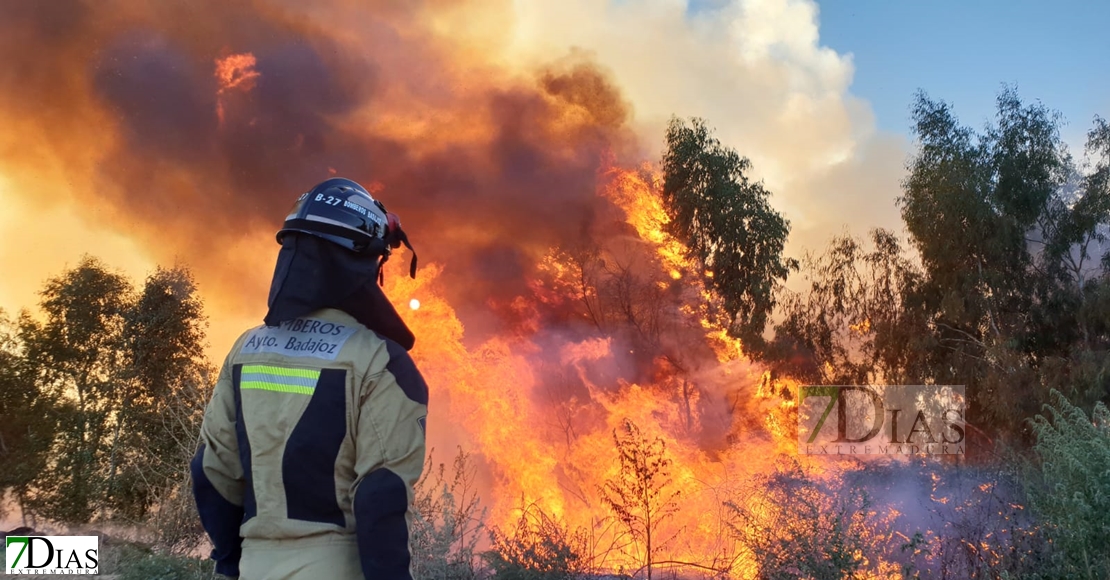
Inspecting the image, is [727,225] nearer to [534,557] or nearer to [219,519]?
[534,557]

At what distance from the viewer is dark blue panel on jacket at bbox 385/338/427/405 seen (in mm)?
2428

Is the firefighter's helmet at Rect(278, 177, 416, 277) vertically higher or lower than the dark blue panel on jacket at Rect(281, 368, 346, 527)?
higher

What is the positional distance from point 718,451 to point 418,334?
10.5 m

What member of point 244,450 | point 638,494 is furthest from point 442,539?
point 244,450

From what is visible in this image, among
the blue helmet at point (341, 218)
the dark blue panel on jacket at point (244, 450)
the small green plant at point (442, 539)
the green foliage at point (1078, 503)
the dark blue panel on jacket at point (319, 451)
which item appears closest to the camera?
the dark blue panel on jacket at point (319, 451)

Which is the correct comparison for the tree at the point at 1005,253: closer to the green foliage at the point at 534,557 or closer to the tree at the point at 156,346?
the green foliage at the point at 534,557

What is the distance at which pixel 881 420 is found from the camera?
23375 millimetres

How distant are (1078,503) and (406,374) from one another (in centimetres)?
512

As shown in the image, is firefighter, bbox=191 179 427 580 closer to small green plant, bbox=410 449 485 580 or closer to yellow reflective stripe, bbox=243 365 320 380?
yellow reflective stripe, bbox=243 365 320 380

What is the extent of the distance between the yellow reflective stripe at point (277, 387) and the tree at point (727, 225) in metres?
23.4

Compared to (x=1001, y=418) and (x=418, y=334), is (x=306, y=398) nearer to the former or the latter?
(x=418, y=334)

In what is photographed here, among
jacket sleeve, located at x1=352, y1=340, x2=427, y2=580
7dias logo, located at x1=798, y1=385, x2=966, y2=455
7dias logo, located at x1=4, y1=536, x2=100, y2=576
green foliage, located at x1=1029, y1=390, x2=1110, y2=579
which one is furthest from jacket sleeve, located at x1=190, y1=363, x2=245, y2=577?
7dias logo, located at x1=798, y1=385, x2=966, y2=455

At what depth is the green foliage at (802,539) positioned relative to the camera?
622cm

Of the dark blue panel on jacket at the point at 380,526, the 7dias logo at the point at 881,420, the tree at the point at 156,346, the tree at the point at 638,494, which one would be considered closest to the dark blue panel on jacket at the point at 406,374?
the dark blue panel on jacket at the point at 380,526
